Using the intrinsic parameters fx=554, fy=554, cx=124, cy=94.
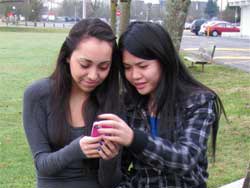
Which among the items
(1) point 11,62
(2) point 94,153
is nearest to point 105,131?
(2) point 94,153

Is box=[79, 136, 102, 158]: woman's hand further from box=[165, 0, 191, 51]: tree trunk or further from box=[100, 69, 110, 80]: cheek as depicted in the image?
box=[165, 0, 191, 51]: tree trunk

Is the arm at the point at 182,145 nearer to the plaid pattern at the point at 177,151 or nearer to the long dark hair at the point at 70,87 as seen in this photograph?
the plaid pattern at the point at 177,151

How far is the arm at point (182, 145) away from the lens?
185 centimetres

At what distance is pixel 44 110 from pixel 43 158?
189mm

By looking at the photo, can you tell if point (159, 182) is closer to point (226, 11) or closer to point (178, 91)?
point (178, 91)

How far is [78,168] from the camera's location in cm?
214

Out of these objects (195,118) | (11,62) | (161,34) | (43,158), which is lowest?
(11,62)

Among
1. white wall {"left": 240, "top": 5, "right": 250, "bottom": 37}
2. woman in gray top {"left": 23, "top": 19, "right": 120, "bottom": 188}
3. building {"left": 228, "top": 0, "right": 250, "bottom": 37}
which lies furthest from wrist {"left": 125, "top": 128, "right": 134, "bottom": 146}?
white wall {"left": 240, "top": 5, "right": 250, "bottom": 37}

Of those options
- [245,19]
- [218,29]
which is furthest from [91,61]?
[245,19]

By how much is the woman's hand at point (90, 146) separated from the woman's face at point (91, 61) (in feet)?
0.89

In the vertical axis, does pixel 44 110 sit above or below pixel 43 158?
above

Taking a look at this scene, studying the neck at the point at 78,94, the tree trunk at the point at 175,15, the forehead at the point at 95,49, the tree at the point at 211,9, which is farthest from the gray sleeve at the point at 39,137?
the tree at the point at 211,9

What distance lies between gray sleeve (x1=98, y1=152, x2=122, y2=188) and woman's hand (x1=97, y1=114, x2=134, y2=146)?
0.28 metres

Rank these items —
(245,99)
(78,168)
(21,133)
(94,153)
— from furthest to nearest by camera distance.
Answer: (245,99) → (21,133) → (78,168) → (94,153)
